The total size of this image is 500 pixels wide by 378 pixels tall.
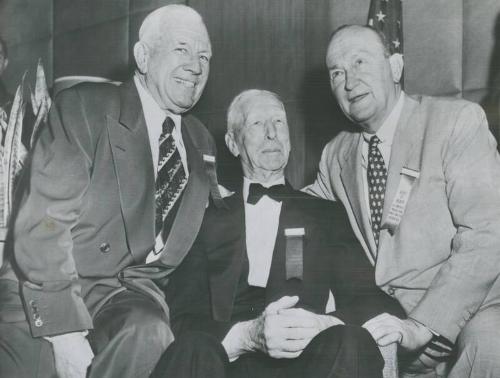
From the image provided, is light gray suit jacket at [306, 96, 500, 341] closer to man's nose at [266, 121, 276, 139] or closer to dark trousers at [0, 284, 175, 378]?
man's nose at [266, 121, 276, 139]

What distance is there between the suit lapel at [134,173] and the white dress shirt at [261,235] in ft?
0.97

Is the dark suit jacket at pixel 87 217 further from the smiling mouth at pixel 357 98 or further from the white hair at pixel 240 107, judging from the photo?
the smiling mouth at pixel 357 98

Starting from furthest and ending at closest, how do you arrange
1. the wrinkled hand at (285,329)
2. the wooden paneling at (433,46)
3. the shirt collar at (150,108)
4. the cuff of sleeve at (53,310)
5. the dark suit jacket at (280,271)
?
the wooden paneling at (433,46), the shirt collar at (150,108), the dark suit jacket at (280,271), the cuff of sleeve at (53,310), the wrinkled hand at (285,329)

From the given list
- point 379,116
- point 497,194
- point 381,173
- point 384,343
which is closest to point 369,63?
point 379,116

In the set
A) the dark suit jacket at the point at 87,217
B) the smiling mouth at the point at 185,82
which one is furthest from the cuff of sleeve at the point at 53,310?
the smiling mouth at the point at 185,82

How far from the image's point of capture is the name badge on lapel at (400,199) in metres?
1.85

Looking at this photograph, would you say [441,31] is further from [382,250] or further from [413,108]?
[382,250]

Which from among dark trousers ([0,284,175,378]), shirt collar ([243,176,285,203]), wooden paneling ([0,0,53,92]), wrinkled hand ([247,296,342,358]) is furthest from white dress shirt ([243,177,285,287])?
wooden paneling ([0,0,53,92])

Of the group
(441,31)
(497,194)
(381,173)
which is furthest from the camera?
(441,31)

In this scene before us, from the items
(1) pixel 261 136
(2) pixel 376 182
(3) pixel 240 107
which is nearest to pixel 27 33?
(3) pixel 240 107

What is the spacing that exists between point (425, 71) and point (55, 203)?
53.2 inches

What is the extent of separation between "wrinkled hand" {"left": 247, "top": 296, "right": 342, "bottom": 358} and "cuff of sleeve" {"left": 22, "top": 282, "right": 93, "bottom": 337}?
18.5 inches

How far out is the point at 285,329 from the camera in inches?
63.8

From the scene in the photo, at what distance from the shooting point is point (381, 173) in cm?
194
